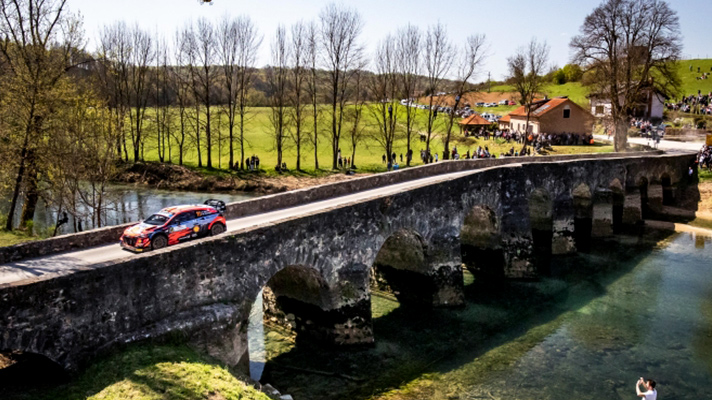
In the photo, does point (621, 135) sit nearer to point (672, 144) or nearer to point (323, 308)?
point (672, 144)

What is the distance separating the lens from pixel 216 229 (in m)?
17.0

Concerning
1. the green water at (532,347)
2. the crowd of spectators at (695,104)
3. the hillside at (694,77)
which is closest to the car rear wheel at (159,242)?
the green water at (532,347)

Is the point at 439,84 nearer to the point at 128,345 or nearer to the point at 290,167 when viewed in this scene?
the point at 290,167

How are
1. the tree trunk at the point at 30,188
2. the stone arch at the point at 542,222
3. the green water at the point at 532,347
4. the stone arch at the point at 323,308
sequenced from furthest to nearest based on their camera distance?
the stone arch at the point at 542,222 → the tree trunk at the point at 30,188 → the stone arch at the point at 323,308 → the green water at the point at 532,347

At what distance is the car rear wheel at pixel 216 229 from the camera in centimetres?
1684

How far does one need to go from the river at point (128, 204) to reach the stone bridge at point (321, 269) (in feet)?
54.6

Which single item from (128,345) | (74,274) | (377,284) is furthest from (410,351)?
(74,274)

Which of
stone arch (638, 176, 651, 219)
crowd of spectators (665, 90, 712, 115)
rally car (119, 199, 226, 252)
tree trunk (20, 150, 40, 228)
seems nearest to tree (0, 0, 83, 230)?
tree trunk (20, 150, 40, 228)

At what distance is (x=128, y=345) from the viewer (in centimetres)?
1316

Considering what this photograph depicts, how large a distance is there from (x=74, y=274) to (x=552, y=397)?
13.0 metres

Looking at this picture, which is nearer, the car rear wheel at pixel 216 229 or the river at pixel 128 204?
the car rear wheel at pixel 216 229

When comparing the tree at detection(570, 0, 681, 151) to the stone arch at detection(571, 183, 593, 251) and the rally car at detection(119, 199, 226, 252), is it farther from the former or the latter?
the rally car at detection(119, 199, 226, 252)

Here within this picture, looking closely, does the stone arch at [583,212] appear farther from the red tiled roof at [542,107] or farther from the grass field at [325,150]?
the red tiled roof at [542,107]

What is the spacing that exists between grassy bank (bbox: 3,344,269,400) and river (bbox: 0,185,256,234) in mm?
19913
